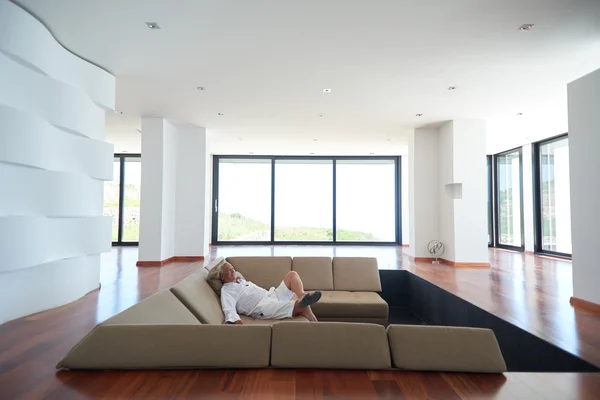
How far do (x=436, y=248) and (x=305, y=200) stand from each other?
4.72 meters

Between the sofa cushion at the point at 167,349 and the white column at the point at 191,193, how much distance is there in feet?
20.7

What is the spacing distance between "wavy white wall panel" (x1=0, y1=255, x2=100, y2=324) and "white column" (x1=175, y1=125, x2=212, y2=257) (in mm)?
3035

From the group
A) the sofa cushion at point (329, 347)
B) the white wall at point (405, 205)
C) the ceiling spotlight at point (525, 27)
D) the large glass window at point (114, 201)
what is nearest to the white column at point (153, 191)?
the large glass window at point (114, 201)

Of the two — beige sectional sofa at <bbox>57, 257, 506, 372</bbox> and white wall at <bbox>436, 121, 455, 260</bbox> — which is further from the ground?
white wall at <bbox>436, 121, 455, 260</bbox>

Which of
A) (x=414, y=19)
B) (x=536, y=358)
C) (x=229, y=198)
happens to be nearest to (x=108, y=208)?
(x=229, y=198)

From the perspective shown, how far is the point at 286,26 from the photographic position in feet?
11.8

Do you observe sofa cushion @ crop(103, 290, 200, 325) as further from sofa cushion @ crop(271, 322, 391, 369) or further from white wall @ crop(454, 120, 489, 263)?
white wall @ crop(454, 120, 489, 263)

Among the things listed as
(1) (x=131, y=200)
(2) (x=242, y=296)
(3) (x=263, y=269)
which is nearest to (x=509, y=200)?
(3) (x=263, y=269)

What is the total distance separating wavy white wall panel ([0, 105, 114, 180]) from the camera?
325 cm

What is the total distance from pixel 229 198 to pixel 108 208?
3.74 metres

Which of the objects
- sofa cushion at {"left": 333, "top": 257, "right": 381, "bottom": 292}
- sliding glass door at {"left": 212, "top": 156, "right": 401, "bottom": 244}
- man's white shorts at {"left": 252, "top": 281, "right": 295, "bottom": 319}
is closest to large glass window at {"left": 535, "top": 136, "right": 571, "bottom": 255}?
sliding glass door at {"left": 212, "top": 156, "right": 401, "bottom": 244}

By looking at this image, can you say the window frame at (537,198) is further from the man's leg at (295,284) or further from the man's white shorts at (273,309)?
the man's white shorts at (273,309)

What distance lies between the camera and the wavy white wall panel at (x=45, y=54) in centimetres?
325

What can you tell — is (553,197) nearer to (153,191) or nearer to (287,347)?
(153,191)
